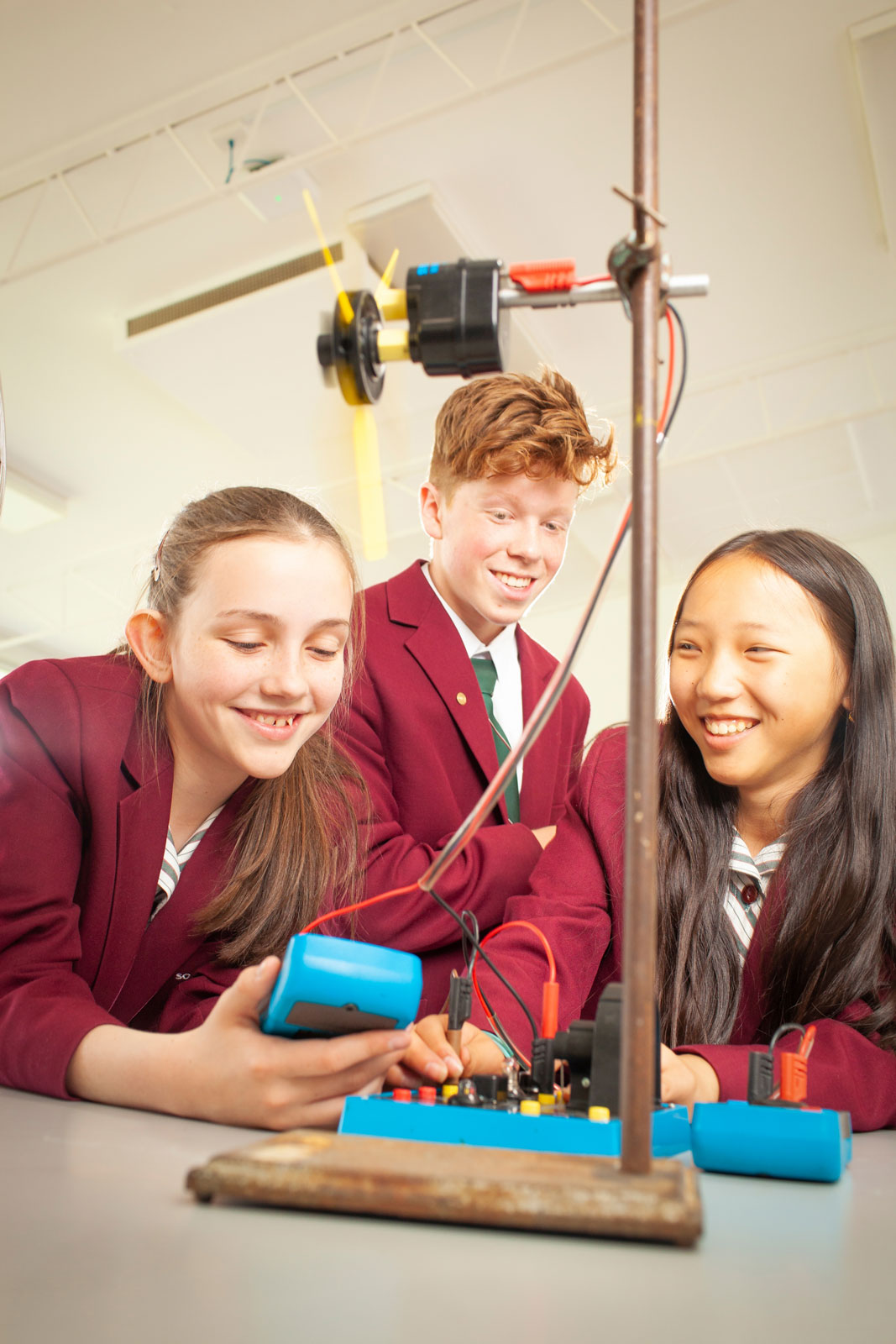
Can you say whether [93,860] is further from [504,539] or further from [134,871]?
[504,539]

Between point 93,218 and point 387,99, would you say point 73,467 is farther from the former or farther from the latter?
point 387,99

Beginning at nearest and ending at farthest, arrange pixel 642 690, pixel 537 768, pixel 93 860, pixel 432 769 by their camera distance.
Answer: pixel 642 690 → pixel 93 860 → pixel 432 769 → pixel 537 768

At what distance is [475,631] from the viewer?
189cm

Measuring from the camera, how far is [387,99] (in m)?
4.50

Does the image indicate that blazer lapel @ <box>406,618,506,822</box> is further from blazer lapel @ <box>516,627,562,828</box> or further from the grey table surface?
the grey table surface

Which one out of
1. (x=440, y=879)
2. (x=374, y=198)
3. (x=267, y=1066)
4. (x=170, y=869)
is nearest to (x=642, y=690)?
(x=267, y=1066)

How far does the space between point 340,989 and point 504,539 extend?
1131 millimetres

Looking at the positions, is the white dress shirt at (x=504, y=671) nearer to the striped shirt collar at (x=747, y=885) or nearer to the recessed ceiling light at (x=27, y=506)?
the striped shirt collar at (x=747, y=885)

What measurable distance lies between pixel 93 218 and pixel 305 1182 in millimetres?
5390

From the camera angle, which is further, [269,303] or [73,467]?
[73,467]

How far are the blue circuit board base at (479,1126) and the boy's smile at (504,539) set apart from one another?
1200 millimetres

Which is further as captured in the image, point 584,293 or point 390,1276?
point 584,293

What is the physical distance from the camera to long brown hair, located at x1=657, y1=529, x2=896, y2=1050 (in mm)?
1196

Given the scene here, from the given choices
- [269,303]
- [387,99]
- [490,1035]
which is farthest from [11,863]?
[269,303]
